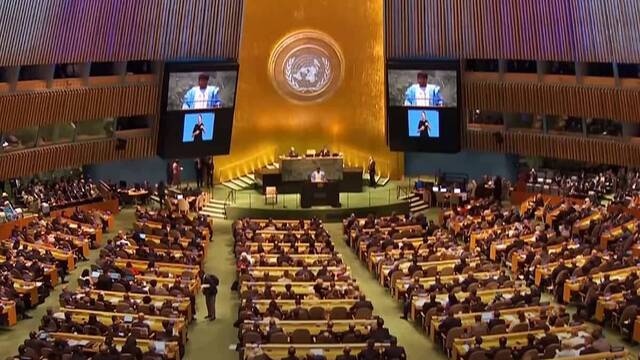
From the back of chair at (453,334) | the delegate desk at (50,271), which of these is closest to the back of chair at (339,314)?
the back of chair at (453,334)

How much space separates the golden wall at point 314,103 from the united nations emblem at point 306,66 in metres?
0.19

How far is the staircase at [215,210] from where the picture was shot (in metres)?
32.6

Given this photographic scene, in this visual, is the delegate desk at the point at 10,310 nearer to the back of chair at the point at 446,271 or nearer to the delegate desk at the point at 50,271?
the delegate desk at the point at 50,271

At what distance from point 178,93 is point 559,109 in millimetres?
11926

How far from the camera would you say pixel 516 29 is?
3231cm

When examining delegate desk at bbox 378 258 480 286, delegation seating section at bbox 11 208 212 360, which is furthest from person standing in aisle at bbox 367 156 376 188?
delegate desk at bbox 378 258 480 286

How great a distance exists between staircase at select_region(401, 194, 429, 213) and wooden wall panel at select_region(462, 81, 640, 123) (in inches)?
136

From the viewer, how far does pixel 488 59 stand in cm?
3378

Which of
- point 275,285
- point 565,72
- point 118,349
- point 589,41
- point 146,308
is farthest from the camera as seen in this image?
point 565,72

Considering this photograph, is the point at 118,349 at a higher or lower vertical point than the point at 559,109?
lower

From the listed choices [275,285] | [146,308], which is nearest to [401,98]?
[275,285]

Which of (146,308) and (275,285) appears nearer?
(146,308)

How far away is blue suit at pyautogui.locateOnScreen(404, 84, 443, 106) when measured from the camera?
32.6m

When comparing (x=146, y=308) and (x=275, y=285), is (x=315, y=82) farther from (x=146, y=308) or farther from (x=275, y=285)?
(x=146, y=308)
